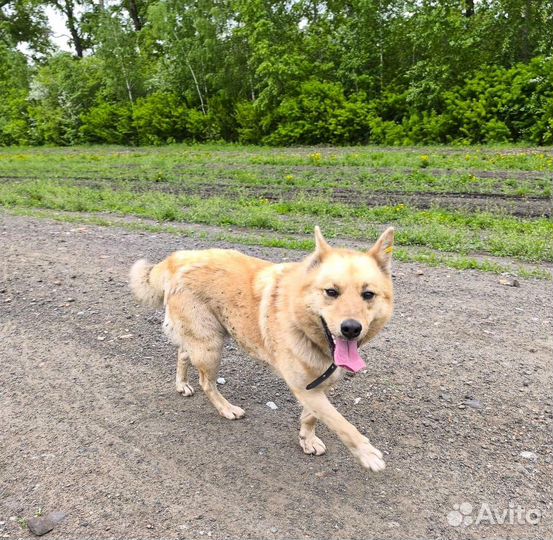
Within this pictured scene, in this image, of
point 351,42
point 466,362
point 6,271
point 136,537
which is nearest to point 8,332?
point 6,271

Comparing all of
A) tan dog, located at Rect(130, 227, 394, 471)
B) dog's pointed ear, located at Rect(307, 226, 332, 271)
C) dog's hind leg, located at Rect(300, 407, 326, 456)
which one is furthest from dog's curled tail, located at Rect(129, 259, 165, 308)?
dog's hind leg, located at Rect(300, 407, 326, 456)

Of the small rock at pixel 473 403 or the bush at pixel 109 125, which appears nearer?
the small rock at pixel 473 403

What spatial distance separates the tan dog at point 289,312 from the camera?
120 inches

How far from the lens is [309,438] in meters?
3.55

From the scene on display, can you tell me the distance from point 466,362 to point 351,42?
69.6ft

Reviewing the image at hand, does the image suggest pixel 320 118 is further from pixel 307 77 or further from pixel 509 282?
pixel 509 282

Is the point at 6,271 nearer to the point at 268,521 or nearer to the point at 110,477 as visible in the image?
the point at 110,477

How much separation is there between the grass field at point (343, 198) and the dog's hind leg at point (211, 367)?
14.1ft

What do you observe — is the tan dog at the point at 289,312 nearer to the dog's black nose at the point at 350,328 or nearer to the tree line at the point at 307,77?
the dog's black nose at the point at 350,328

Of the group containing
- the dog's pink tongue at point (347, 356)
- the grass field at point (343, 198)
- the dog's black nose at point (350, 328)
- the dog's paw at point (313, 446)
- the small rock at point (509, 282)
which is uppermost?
the dog's black nose at point (350, 328)

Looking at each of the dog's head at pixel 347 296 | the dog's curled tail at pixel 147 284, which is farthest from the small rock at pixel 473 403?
the dog's curled tail at pixel 147 284

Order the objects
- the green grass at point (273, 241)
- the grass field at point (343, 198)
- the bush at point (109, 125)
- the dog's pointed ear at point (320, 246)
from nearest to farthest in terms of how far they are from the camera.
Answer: the dog's pointed ear at point (320, 246) < the green grass at point (273, 241) < the grass field at point (343, 198) < the bush at point (109, 125)

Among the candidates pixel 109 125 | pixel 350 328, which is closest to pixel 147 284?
pixel 350 328

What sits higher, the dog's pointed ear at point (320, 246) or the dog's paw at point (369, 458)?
the dog's pointed ear at point (320, 246)
